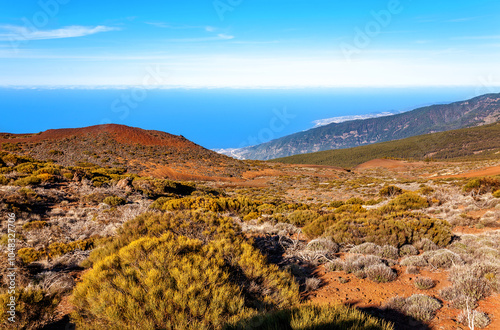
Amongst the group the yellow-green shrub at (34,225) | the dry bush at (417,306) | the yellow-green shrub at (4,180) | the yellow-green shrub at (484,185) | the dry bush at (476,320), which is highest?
the yellow-green shrub at (4,180)

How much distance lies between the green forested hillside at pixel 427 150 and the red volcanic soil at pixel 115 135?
58.6 m

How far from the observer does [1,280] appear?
3906 mm

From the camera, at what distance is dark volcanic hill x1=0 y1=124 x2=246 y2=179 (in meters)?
31.4

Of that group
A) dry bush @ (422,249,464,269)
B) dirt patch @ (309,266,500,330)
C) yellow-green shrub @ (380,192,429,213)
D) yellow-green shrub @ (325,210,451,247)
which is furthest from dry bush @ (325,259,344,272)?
yellow-green shrub @ (380,192,429,213)

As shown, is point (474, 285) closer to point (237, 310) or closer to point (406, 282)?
point (406, 282)

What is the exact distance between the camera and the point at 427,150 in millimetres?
106000

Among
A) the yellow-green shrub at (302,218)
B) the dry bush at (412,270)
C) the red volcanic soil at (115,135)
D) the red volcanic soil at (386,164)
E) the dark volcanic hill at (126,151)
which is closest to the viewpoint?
the dry bush at (412,270)

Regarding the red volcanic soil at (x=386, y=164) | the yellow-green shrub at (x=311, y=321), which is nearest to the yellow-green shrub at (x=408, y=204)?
the yellow-green shrub at (x=311, y=321)

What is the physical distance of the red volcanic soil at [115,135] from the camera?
3797 cm

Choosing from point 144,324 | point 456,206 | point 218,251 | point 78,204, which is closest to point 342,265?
point 218,251

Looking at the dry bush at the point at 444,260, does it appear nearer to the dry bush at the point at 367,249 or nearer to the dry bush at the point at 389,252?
the dry bush at the point at 389,252

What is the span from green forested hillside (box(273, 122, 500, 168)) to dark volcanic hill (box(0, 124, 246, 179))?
194 feet

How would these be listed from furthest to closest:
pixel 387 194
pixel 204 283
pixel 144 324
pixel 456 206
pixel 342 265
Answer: pixel 387 194 → pixel 456 206 → pixel 342 265 → pixel 204 283 → pixel 144 324

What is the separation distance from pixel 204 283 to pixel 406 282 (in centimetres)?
383
